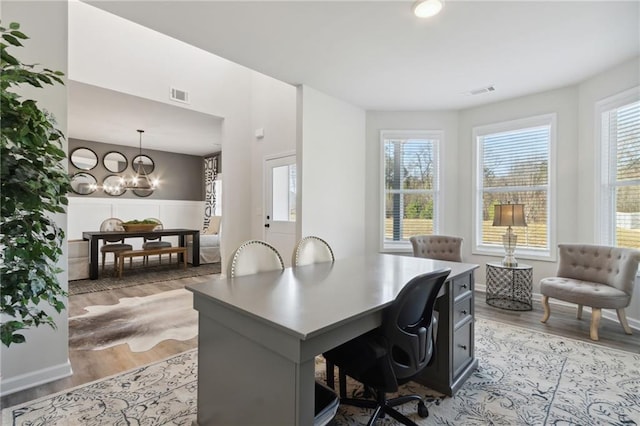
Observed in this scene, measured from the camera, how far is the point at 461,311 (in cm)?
220

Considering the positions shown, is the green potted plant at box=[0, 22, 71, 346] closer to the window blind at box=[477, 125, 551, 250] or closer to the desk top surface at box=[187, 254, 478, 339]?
the desk top surface at box=[187, 254, 478, 339]

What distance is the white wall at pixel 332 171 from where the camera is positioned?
4.07 m

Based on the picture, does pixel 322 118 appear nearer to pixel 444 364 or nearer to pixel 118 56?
pixel 118 56

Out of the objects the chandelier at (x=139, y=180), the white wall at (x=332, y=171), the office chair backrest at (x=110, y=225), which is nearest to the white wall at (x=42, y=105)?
the white wall at (x=332, y=171)

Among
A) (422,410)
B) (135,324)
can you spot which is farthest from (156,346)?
(422,410)

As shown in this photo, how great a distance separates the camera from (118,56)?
13.8 feet

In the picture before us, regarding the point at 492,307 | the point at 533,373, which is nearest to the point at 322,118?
the point at 492,307

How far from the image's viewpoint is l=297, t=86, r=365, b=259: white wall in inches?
160

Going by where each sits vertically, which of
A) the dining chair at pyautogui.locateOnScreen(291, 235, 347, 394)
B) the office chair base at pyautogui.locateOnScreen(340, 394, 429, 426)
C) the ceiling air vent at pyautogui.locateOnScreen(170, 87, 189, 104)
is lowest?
the office chair base at pyautogui.locateOnScreen(340, 394, 429, 426)

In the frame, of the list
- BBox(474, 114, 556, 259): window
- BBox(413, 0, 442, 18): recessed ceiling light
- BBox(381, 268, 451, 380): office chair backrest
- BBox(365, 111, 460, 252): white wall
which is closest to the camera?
BBox(381, 268, 451, 380): office chair backrest

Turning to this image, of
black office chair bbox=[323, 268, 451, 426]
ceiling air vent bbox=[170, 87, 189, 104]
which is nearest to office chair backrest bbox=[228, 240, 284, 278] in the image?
black office chair bbox=[323, 268, 451, 426]

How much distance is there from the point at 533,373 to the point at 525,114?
3.44m

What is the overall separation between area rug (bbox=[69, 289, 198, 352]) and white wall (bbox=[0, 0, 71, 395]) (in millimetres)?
530

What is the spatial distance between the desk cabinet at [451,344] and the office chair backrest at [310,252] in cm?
96
